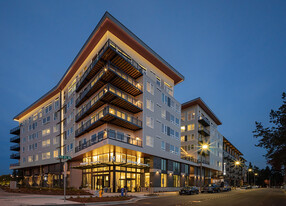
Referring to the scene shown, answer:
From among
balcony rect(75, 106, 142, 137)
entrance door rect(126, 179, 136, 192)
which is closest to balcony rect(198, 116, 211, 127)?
balcony rect(75, 106, 142, 137)

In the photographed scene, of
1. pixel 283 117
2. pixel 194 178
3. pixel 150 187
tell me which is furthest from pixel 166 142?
pixel 283 117

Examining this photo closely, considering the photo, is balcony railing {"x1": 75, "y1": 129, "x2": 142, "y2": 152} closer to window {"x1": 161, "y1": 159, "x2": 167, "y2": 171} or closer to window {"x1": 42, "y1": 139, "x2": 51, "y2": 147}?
window {"x1": 161, "y1": 159, "x2": 167, "y2": 171}

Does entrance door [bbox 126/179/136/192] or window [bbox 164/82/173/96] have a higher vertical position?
window [bbox 164/82/173/96]

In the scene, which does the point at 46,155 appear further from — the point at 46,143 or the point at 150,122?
the point at 150,122

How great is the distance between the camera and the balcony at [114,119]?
3430 cm

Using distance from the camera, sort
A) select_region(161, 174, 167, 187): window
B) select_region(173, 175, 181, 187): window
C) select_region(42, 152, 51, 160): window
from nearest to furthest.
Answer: select_region(161, 174, 167, 187): window
select_region(173, 175, 181, 187): window
select_region(42, 152, 51, 160): window

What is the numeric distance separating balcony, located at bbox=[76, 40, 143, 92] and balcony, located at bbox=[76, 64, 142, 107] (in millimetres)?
1433

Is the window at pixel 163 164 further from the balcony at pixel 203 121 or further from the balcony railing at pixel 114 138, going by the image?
the balcony at pixel 203 121

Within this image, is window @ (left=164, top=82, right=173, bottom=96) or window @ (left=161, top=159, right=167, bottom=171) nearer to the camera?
window @ (left=161, top=159, right=167, bottom=171)

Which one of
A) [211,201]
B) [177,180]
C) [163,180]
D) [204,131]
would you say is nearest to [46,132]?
[163,180]

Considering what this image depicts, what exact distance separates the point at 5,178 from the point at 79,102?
146 feet

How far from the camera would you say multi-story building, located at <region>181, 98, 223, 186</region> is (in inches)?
2589

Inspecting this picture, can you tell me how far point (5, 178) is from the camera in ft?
230

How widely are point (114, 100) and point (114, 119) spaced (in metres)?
2.96
